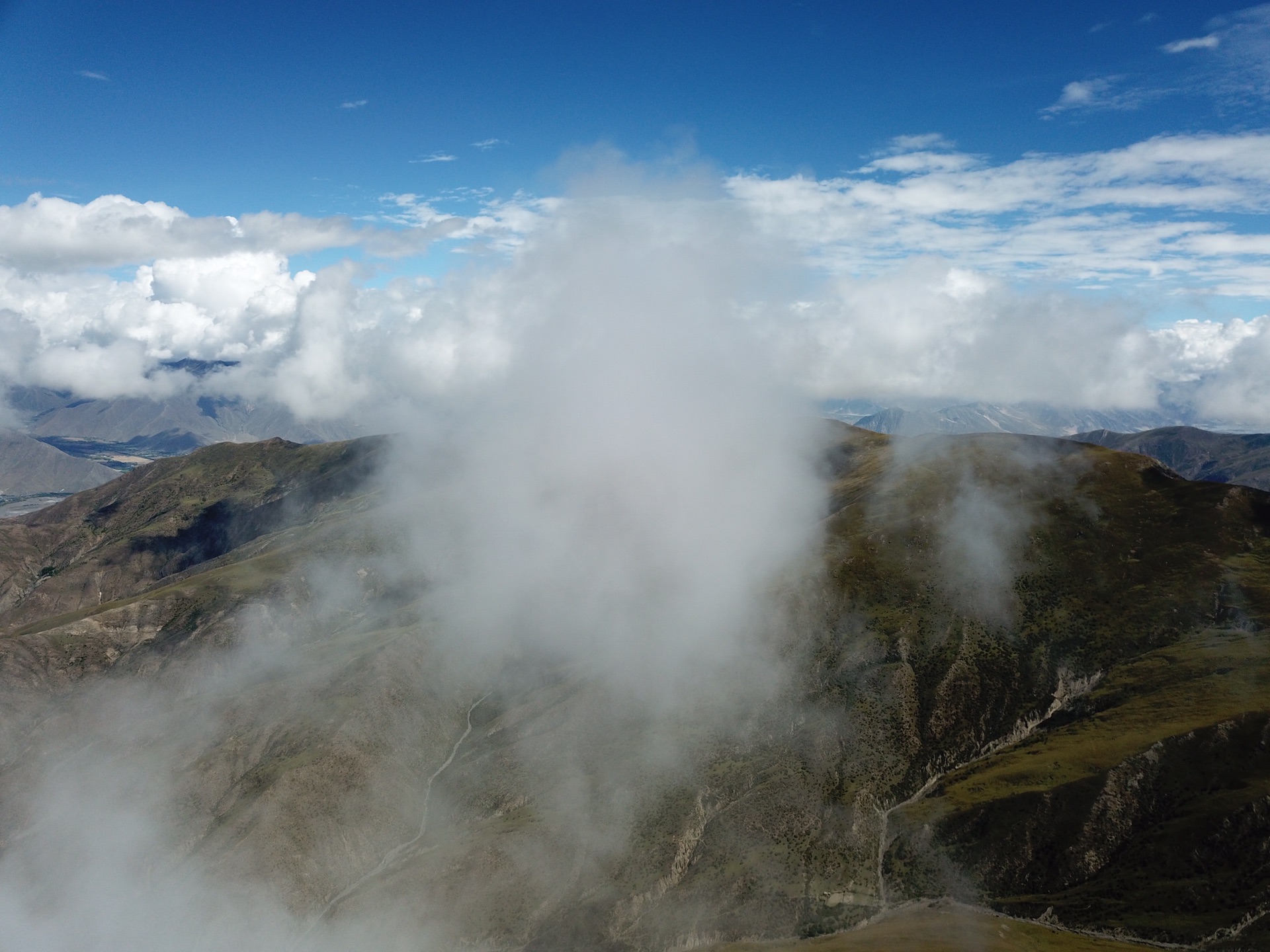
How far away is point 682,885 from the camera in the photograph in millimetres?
180000

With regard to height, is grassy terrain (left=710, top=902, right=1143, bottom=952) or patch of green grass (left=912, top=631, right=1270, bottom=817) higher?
patch of green grass (left=912, top=631, right=1270, bottom=817)

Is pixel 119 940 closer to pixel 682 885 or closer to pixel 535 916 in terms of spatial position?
pixel 535 916

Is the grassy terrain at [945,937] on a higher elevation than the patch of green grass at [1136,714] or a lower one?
lower

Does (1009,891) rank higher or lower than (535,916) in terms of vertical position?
higher

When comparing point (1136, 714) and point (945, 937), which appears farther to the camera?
point (1136, 714)

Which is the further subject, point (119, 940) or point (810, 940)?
point (119, 940)

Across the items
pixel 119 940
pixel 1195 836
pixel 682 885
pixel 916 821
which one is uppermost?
pixel 1195 836

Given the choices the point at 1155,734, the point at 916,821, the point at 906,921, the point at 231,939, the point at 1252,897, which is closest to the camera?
the point at 1252,897

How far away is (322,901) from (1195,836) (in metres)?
214

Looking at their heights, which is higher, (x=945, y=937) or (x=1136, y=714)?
(x=1136, y=714)

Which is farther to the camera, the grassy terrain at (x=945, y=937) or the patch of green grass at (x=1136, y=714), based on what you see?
the patch of green grass at (x=1136, y=714)

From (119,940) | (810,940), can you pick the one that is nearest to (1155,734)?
(810,940)

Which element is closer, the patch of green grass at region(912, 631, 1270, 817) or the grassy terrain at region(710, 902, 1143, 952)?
the grassy terrain at region(710, 902, 1143, 952)

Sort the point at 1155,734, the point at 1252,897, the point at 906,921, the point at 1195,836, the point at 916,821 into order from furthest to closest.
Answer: the point at 916,821 < the point at 1155,734 < the point at 906,921 < the point at 1195,836 < the point at 1252,897
